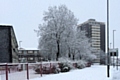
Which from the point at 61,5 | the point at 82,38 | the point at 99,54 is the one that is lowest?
the point at 99,54

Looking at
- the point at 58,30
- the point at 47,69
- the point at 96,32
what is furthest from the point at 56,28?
the point at 96,32

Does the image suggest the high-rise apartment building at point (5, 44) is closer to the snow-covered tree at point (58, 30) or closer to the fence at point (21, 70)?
the snow-covered tree at point (58, 30)

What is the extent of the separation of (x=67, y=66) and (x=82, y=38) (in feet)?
87.0

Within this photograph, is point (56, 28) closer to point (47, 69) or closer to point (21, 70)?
point (47, 69)

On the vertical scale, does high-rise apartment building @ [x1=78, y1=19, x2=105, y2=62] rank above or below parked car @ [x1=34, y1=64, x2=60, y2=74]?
above

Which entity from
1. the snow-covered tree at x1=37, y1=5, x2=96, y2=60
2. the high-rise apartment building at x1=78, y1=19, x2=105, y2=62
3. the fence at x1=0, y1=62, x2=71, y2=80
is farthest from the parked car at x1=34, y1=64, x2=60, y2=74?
the high-rise apartment building at x1=78, y1=19, x2=105, y2=62

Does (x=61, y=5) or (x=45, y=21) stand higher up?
(x=61, y=5)

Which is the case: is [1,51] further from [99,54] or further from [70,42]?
[99,54]

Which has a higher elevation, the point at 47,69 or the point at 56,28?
the point at 56,28

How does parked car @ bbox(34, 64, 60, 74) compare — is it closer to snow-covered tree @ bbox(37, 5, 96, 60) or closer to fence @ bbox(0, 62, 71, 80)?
fence @ bbox(0, 62, 71, 80)

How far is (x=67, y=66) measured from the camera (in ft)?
106

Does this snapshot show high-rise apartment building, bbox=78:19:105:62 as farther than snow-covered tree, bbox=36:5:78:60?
Yes

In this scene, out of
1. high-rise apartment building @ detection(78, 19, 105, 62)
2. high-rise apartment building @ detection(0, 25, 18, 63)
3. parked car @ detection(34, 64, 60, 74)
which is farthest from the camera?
high-rise apartment building @ detection(78, 19, 105, 62)

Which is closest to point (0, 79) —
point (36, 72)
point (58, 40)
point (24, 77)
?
point (24, 77)
